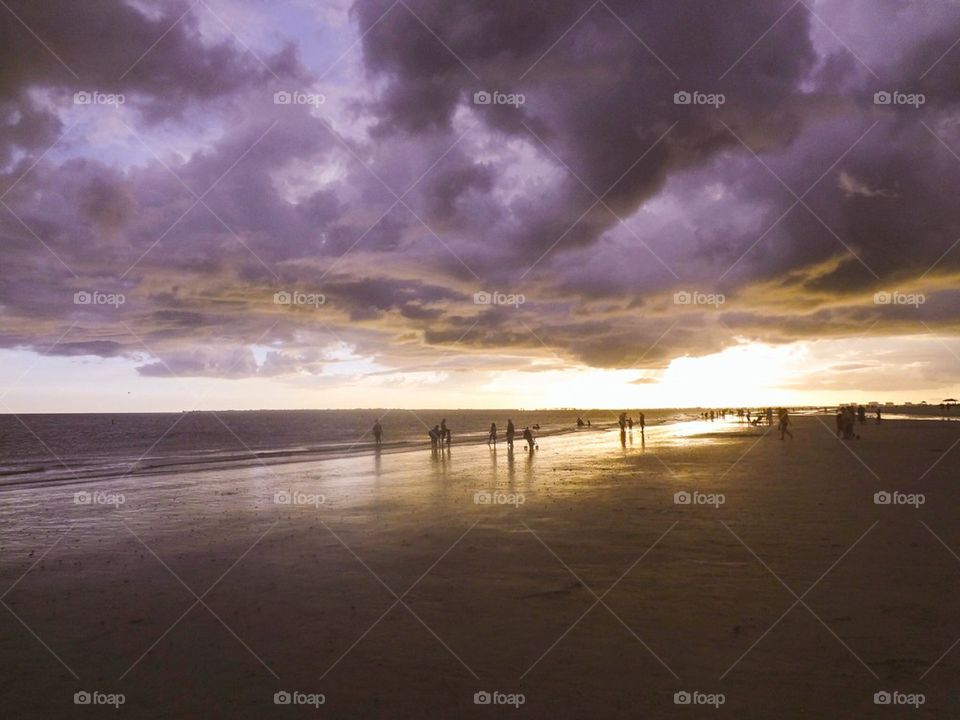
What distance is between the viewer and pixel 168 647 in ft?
29.6

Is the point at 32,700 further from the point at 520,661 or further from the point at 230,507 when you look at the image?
the point at 230,507

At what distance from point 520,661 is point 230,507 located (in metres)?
17.6

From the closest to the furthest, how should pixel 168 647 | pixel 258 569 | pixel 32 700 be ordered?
pixel 32 700
pixel 168 647
pixel 258 569

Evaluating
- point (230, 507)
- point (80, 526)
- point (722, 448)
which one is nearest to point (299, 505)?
point (230, 507)
